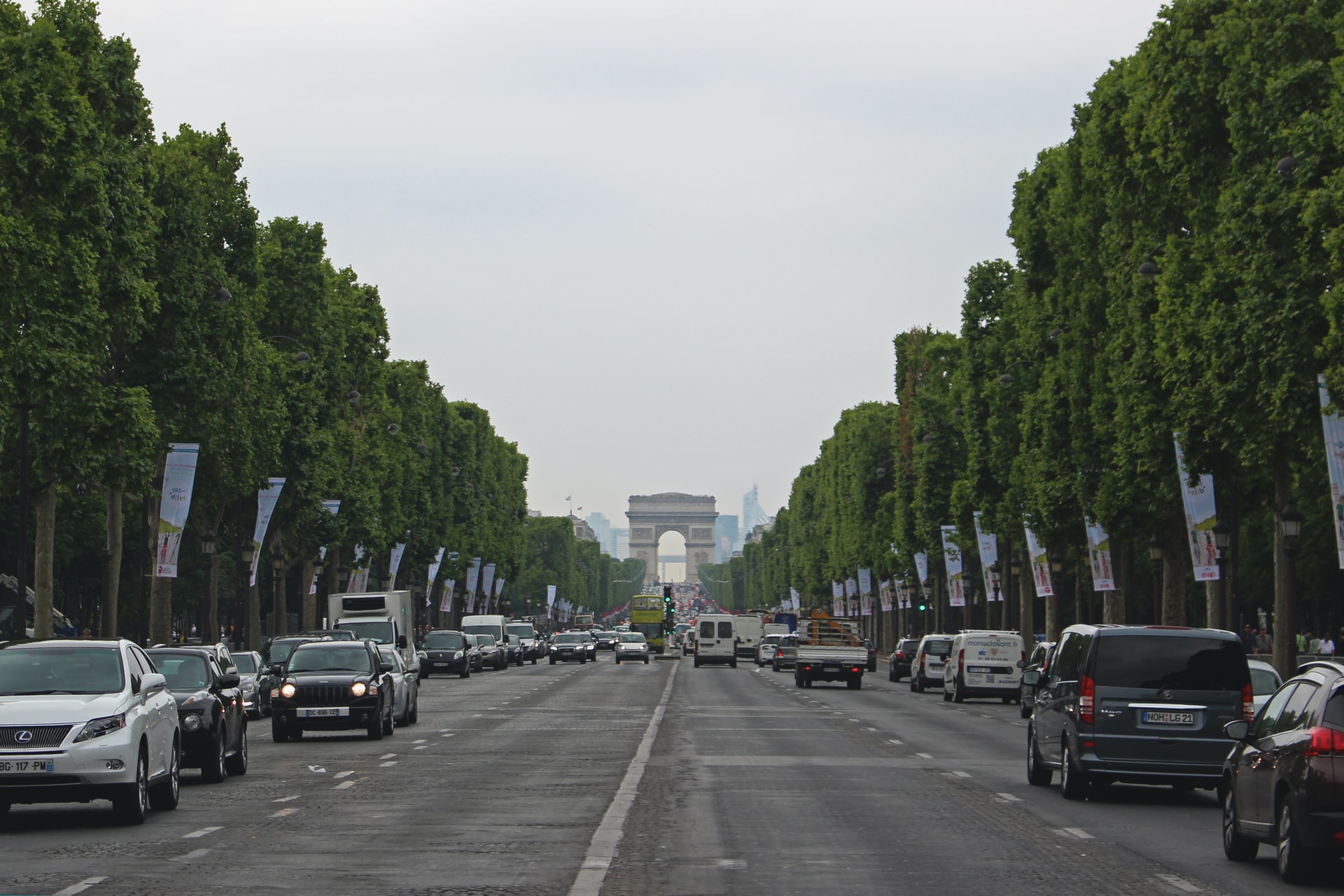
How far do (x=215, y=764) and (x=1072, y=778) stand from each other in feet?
32.5

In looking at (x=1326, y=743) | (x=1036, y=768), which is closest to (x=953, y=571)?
(x=1036, y=768)

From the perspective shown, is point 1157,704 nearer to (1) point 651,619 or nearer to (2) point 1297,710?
(2) point 1297,710

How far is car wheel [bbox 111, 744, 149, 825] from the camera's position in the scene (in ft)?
55.6

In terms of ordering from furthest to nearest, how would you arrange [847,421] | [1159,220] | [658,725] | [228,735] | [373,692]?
1. [847,421]
2. [1159,220]
3. [658,725]
4. [373,692]
5. [228,735]

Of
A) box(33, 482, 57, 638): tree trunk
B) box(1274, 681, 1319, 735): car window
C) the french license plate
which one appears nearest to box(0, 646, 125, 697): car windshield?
the french license plate

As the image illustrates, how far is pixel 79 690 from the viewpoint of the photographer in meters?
17.7

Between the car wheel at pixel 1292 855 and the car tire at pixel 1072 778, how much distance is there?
615 cm

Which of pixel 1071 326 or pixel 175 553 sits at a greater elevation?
pixel 1071 326

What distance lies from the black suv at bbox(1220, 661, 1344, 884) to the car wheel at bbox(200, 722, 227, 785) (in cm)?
1215

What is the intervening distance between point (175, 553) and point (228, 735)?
Result: 25287mm

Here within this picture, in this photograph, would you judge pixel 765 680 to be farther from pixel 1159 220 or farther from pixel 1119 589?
pixel 1159 220

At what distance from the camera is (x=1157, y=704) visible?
19297 mm

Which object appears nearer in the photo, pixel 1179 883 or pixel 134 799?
pixel 1179 883

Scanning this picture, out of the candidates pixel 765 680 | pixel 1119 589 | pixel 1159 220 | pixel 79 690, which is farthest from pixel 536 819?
pixel 765 680
